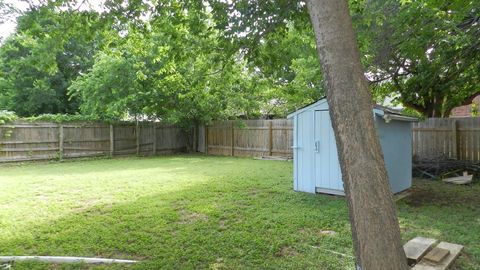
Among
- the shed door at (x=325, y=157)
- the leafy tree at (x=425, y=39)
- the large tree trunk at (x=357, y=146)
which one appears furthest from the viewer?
the shed door at (x=325, y=157)

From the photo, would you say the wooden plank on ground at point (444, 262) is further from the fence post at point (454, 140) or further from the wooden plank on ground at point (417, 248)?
the fence post at point (454, 140)

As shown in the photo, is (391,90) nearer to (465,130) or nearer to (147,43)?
(465,130)

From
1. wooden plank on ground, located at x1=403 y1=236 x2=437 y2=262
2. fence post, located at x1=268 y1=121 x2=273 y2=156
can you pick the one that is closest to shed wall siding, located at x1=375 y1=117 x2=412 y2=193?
wooden plank on ground, located at x1=403 y1=236 x2=437 y2=262

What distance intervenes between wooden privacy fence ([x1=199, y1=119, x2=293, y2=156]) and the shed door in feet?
23.9

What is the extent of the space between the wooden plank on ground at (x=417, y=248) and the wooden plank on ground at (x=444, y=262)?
0.07 metres

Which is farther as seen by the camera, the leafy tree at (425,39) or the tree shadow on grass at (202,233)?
the leafy tree at (425,39)

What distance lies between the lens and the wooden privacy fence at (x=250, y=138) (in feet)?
47.9

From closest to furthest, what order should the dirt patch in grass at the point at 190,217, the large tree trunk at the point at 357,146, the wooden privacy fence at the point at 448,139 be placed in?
the large tree trunk at the point at 357,146 < the dirt patch in grass at the point at 190,217 < the wooden privacy fence at the point at 448,139

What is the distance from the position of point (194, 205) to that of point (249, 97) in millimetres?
9985

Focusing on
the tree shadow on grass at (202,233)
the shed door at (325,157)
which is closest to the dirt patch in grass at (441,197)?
the shed door at (325,157)

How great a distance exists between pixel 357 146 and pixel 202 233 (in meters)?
3.11

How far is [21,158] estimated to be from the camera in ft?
42.0

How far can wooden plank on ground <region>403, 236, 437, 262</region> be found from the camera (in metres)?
3.47

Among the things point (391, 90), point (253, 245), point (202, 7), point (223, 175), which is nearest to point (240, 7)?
point (202, 7)
